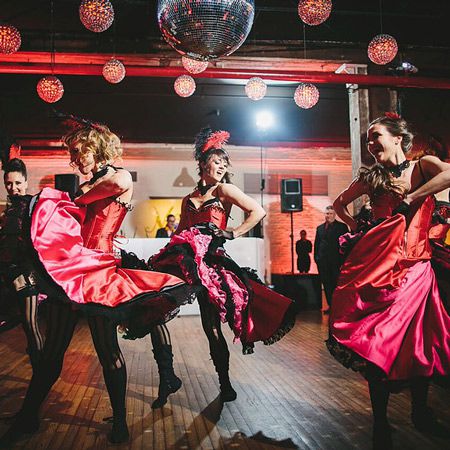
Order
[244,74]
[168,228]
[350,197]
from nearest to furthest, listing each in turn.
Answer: [350,197]
[244,74]
[168,228]

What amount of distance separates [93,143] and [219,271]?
3.18 feet

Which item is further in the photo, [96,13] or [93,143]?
[96,13]

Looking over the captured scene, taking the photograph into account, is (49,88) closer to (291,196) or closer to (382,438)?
(382,438)

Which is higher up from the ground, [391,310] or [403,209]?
[403,209]

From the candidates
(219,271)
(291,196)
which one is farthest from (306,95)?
(291,196)

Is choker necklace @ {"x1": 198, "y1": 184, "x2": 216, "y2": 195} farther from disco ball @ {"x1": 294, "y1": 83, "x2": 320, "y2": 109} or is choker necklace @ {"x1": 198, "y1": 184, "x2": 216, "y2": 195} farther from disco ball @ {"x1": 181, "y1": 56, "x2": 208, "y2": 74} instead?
disco ball @ {"x1": 294, "y1": 83, "x2": 320, "y2": 109}

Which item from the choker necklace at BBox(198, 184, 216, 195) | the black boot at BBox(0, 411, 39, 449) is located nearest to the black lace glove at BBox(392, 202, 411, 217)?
the choker necklace at BBox(198, 184, 216, 195)

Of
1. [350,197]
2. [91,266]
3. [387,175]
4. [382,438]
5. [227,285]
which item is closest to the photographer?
[382,438]

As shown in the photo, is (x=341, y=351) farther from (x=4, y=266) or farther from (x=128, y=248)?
(x=128, y=248)

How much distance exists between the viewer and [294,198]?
11070 mm

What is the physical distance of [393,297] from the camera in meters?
2.02

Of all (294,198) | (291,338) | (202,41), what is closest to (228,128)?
(294,198)

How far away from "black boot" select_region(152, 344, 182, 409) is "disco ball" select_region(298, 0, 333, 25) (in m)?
3.59

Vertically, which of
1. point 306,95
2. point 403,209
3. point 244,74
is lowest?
point 403,209
